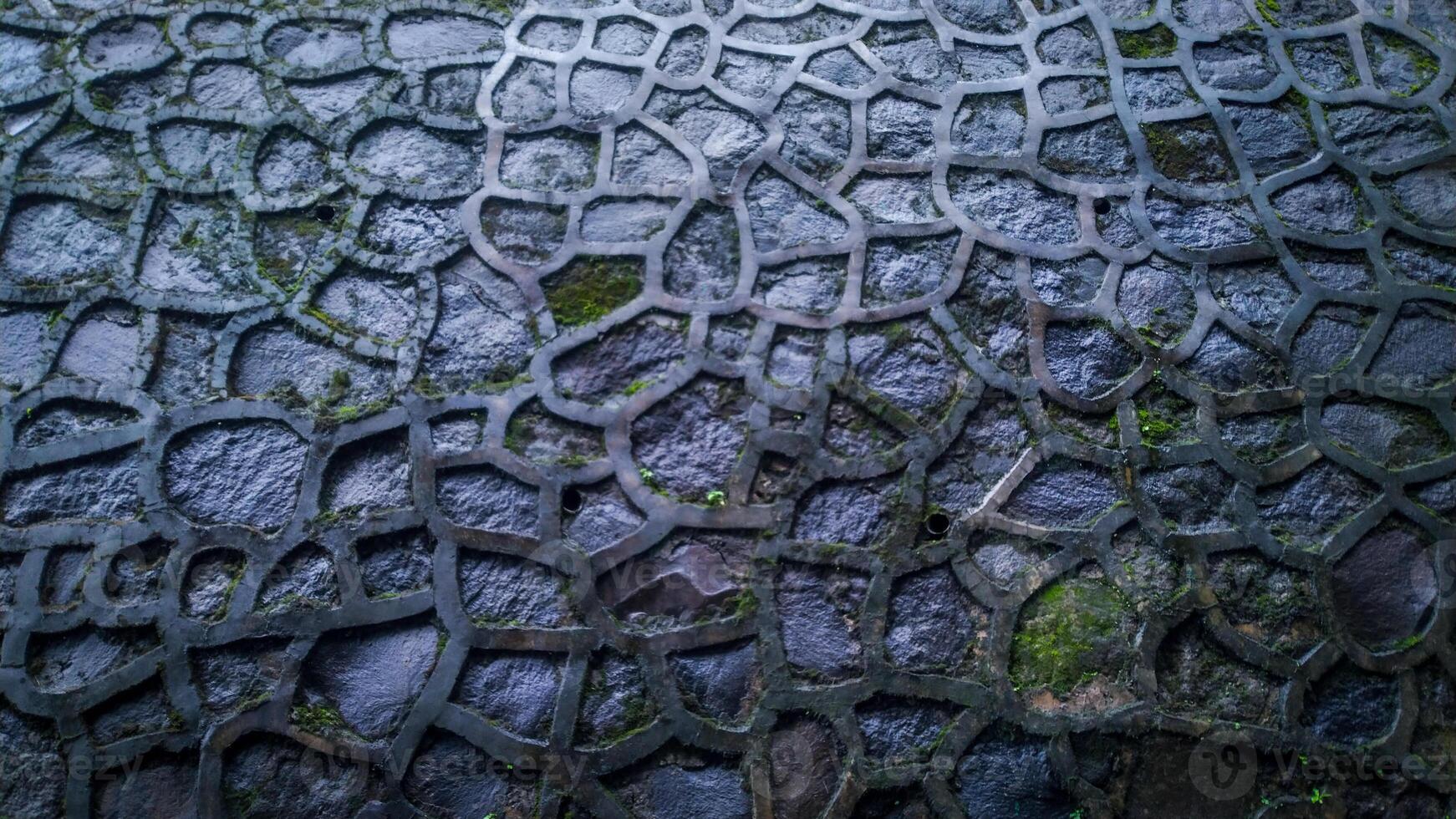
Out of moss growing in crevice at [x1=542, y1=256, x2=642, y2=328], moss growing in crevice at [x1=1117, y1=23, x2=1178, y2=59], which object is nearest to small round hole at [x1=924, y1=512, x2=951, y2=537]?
moss growing in crevice at [x1=542, y1=256, x2=642, y2=328]

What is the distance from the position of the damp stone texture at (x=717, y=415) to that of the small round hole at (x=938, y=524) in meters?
0.02

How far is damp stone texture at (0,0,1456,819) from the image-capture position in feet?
11.2

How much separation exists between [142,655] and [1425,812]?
13.2ft

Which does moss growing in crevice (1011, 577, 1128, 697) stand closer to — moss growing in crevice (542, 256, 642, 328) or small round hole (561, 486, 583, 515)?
small round hole (561, 486, 583, 515)

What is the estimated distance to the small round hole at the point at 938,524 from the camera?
12.1 ft

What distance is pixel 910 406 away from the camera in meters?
3.86

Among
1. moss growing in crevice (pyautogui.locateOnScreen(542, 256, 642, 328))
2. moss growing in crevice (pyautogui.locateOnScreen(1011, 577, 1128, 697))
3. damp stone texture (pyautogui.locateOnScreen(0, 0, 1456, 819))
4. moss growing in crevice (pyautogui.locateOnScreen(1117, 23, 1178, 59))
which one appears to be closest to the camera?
damp stone texture (pyautogui.locateOnScreen(0, 0, 1456, 819))

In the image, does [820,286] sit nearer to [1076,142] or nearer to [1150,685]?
[1076,142]

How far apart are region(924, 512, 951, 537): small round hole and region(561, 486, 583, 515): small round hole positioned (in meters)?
1.17

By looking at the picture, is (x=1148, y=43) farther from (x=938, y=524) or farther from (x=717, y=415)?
(x=717, y=415)

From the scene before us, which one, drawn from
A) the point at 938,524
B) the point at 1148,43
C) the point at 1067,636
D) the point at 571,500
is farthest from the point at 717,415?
the point at 1148,43

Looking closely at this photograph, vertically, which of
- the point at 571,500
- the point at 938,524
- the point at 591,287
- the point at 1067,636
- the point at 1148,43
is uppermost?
the point at 1148,43

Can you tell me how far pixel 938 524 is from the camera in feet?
12.1

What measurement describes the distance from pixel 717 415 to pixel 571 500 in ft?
1.92
